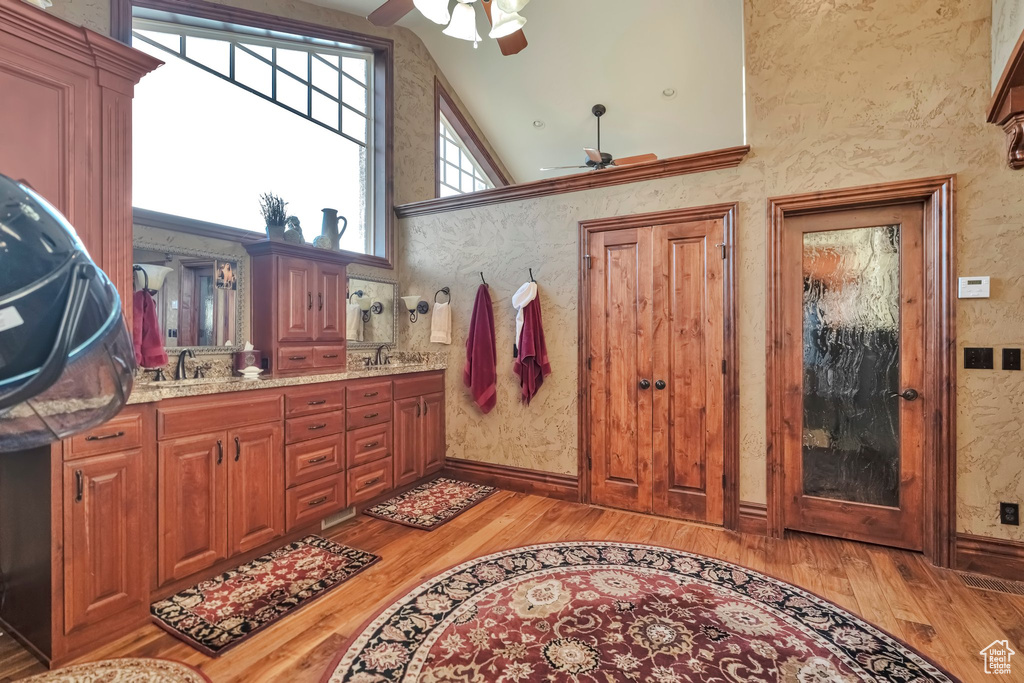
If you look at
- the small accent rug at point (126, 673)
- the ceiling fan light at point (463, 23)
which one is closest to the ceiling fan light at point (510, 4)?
the ceiling fan light at point (463, 23)

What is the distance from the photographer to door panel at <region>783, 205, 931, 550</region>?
2.57m

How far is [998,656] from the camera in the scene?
1699 mm

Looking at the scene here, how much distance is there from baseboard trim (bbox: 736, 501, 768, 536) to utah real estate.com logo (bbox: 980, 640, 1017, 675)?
107 cm

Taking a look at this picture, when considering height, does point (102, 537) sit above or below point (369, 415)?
below

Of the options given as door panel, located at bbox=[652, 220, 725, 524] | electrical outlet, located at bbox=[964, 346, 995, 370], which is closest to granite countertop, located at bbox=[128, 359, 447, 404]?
door panel, located at bbox=[652, 220, 725, 524]

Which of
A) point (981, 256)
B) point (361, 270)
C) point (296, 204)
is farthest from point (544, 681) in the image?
point (296, 204)

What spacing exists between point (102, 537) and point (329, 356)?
5.68ft

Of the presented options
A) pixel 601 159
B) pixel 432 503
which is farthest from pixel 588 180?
pixel 432 503

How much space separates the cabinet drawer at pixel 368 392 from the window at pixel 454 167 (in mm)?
2471

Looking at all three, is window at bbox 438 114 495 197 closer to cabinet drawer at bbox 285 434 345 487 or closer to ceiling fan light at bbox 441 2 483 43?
ceiling fan light at bbox 441 2 483 43

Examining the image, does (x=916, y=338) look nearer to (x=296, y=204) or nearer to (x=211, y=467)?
(x=211, y=467)

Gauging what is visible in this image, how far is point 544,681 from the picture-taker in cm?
158

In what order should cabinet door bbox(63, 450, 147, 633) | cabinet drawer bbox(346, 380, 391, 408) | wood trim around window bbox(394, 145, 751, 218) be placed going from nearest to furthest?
cabinet door bbox(63, 450, 147, 633)
wood trim around window bbox(394, 145, 751, 218)
cabinet drawer bbox(346, 380, 391, 408)

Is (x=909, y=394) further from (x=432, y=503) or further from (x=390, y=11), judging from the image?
(x=390, y=11)
